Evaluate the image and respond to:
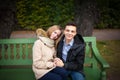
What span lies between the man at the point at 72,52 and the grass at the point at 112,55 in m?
2.18

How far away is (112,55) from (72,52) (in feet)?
14.1

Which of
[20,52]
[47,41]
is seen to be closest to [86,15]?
[20,52]

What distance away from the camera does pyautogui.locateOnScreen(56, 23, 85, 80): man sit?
5.38m

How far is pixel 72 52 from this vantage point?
5.43 meters

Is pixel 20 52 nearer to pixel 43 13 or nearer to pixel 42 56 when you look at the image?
pixel 42 56

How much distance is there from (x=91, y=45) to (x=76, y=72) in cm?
98

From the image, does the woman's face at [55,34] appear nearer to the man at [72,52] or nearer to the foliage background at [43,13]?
the man at [72,52]

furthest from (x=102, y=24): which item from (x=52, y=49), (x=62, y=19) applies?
(x=52, y=49)

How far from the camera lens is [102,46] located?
1045cm

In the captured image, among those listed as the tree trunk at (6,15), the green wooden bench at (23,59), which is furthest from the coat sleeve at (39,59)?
the tree trunk at (6,15)

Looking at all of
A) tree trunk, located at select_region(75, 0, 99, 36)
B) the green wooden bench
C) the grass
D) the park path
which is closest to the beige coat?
the green wooden bench

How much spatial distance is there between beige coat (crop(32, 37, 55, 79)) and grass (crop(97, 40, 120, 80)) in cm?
246

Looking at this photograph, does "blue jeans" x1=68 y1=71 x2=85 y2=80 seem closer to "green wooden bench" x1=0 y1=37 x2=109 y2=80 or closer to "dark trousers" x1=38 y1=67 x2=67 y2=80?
"dark trousers" x1=38 y1=67 x2=67 y2=80

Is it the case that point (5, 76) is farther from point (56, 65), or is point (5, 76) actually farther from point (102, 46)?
point (102, 46)
